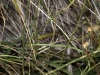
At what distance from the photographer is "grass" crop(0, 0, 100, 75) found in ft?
3.25

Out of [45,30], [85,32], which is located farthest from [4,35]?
[85,32]

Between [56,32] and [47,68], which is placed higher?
[56,32]

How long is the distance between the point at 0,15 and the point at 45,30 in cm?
22

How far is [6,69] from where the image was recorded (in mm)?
983

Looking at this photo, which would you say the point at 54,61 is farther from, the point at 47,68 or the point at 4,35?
the point at 4,35

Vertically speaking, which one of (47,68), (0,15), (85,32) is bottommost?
(47,68)

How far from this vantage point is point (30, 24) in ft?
3.57

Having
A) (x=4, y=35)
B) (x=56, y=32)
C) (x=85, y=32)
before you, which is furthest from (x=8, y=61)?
(x=85, y=32)

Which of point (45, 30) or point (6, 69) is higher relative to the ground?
point (45, 30)

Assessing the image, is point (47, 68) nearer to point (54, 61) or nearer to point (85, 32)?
point (54, 61)

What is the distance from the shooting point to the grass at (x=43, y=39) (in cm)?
99

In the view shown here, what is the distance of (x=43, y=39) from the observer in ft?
3.73

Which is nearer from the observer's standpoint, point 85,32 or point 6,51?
point 6,51

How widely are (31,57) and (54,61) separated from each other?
0.10m
